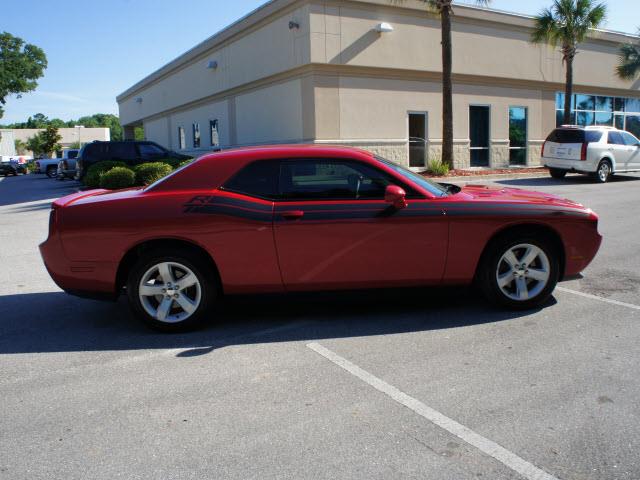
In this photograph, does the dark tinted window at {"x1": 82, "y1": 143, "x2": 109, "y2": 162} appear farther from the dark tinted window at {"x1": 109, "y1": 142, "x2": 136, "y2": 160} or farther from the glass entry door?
the glass entry door

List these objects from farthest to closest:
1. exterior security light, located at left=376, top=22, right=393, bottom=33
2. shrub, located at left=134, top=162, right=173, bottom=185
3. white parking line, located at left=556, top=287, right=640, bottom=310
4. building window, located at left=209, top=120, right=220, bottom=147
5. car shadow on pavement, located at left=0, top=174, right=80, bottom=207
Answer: building window, located at left=209, top=120, right=220, bottom=147 → exterior security light, located at left=376, top=22, right=393, bottom=33 → car shadow on pavement, located at left=0, top=174, right=80, bottom=207 → shrub, located at left=134, top=162, right=173, bottom=185 → white parking line, located at left=556, top=287, right=640, bottom=310

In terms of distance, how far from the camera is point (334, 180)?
509 centimetres

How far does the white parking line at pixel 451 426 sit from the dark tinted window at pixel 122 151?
60.3 feet

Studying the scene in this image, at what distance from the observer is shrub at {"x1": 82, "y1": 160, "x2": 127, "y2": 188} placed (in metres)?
18.8

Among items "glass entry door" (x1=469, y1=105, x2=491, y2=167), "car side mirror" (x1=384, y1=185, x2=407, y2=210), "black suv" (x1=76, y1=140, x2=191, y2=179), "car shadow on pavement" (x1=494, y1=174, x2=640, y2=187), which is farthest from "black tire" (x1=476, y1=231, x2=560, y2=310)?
"glass entry door" (x1=469, y1=105, x2=491, y2=167)

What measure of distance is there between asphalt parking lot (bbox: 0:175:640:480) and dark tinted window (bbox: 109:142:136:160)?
51.6ft

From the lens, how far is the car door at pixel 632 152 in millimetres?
19250

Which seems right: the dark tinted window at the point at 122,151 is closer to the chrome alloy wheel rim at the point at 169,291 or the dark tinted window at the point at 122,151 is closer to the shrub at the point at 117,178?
the shrub at the point at 117,178

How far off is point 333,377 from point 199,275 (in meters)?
1.58

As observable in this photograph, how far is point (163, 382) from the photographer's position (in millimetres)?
4020

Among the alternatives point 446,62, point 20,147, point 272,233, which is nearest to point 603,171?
point 446,62

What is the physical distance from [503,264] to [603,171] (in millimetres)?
15411

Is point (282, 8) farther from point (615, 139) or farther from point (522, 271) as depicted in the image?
point (522, 271)

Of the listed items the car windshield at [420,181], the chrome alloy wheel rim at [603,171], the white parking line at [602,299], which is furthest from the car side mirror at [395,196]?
the chrome alloy wheel rim at [603,171]
